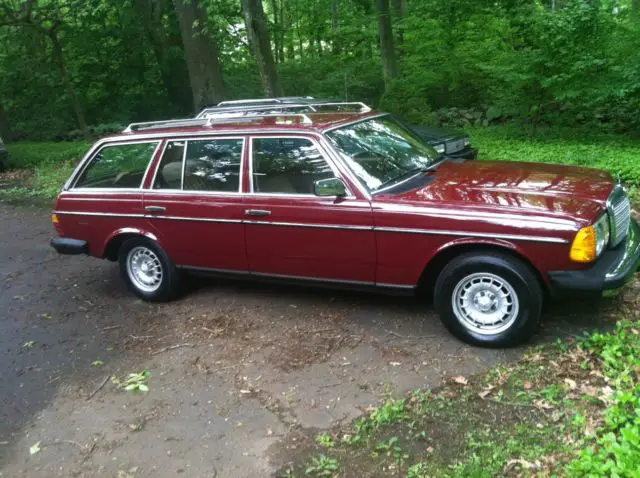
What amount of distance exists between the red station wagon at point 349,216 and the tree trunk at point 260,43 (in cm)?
492

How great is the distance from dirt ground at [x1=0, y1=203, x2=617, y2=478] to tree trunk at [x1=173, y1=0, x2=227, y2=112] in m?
8.61

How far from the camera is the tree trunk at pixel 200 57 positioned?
527 inches

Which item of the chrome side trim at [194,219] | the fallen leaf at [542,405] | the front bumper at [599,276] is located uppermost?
the chrome side trim at [194,219]

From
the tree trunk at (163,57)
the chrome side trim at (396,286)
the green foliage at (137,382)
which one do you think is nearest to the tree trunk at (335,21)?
the tree trunk at (163,57)

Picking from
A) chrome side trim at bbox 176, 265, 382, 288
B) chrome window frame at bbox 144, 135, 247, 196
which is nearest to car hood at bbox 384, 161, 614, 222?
chrome side trim at bbox 176, 265, 382, 288

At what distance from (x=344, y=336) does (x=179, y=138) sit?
244 cm

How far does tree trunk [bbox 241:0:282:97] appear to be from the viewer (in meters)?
10.3

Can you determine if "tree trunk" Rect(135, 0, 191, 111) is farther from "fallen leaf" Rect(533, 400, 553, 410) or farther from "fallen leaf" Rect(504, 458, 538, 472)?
"fallen leaf" Rect(504, 458, 538, 472)

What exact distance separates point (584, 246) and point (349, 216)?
66.3 inches

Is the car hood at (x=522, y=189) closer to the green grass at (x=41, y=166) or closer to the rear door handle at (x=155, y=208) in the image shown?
the rear door handle at (x=155, y=208)

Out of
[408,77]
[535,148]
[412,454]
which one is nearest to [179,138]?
[412,454]

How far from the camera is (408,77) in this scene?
1504 centimetres

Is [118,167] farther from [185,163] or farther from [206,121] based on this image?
[206,121]

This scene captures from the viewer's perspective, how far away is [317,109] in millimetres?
6355
